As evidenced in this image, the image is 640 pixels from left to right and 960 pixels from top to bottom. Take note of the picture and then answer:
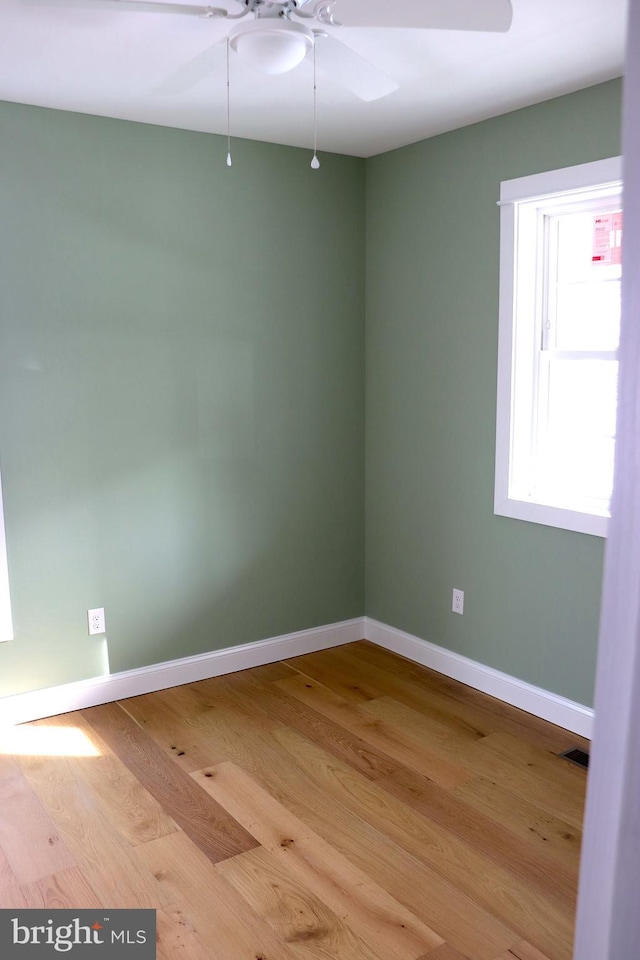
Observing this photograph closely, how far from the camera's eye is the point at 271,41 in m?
1.77

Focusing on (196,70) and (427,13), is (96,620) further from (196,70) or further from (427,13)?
(427,13)

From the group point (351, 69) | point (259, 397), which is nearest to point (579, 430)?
point (259, 397)

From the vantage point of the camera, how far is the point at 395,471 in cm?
379

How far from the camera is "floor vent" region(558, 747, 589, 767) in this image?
279 cm

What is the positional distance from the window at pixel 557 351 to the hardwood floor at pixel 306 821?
920 millimetres

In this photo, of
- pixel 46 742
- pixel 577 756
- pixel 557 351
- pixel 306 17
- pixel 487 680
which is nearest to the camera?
pixel 306 17

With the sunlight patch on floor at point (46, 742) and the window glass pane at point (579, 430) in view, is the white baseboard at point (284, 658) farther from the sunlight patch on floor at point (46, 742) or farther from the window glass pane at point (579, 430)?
the window glass pane at point (579, 430)

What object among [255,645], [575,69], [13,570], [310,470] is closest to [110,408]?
[13,570]

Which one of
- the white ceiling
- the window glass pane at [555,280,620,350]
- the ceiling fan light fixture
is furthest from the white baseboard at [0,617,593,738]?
the ceiling fan light fixture

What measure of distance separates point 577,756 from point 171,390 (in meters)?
2.14

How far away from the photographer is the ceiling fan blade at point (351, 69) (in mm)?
1960

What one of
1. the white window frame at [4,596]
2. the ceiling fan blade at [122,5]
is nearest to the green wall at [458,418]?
the ceiling fan blade at [122,5]

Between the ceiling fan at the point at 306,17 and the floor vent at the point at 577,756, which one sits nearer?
the ceiling fan at the point at 306,17

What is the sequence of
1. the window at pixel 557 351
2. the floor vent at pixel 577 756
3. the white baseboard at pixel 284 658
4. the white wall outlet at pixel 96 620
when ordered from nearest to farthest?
the floor vent at pixel 577 756, the window at pixel 557 351, the white baseboard at pixel 284 658, the white wall outlet at pixel 96 620
